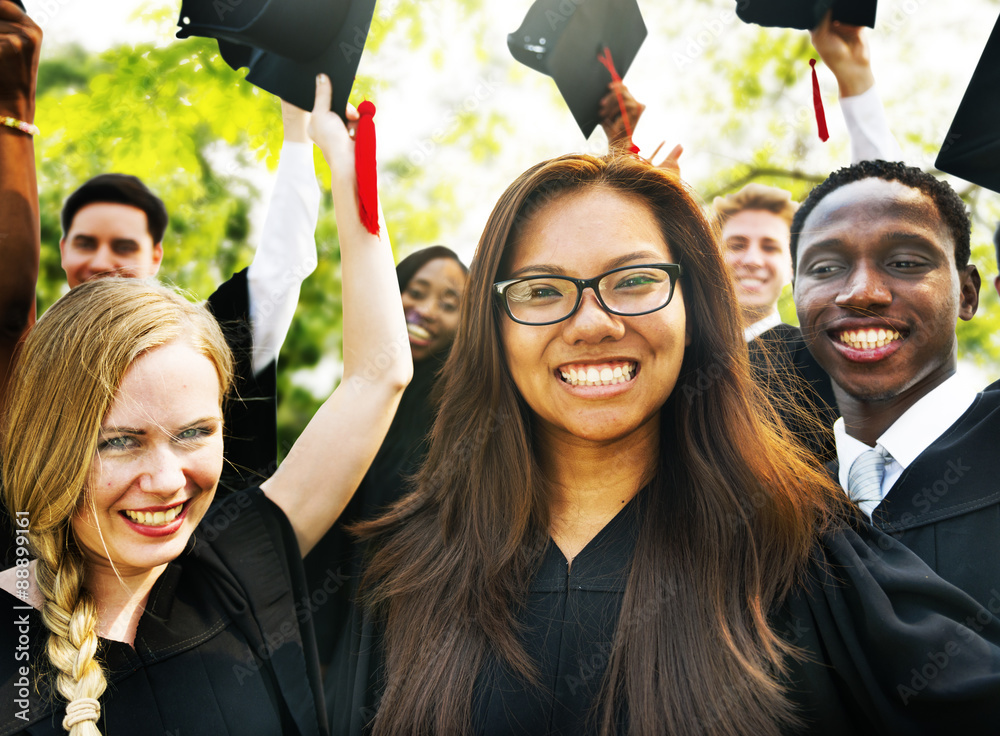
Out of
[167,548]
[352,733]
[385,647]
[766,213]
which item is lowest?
[352,733]

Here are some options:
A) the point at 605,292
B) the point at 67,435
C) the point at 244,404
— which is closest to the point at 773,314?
the point at 605,292

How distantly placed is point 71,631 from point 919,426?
7.41 feet

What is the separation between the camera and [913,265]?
2219 millimetres

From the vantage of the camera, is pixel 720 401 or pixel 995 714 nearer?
pixel 995 714

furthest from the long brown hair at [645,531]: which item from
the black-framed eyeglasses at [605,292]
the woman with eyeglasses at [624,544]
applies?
the black-framed eyeglasses at [605,292]

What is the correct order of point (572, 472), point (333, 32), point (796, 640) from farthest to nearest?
point (333, 32) → point (572, 472) → point (796, 640)

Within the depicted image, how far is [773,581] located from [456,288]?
181 cm

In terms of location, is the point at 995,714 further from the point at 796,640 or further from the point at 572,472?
the point at 572,472

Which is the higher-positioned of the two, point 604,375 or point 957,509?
point 604,375

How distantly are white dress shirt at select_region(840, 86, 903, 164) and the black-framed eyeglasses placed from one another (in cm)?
110

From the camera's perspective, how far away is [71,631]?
A: 170cm

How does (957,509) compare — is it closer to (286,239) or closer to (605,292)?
(605,292)

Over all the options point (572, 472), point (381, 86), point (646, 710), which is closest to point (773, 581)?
point (646, 710)

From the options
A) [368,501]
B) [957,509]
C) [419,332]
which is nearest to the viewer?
[957,509]
